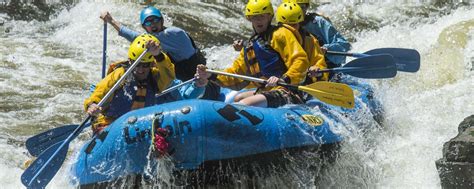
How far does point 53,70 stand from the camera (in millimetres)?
11148

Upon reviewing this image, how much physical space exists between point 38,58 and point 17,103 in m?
1.86

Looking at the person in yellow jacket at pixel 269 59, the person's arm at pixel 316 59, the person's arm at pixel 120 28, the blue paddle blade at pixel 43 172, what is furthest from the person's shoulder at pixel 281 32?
the blue paddle blade at pixel 43 172

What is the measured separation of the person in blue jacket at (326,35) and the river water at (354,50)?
0.68 meters

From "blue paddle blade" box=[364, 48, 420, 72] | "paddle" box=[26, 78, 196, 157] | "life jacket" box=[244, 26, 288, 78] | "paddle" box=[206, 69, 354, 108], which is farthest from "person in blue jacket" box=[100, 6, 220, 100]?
"blue paddle blade" box=[364, 48, 420, 72]

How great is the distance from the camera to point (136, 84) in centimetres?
619

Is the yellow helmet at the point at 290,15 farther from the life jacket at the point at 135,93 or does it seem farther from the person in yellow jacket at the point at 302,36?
the life jacket at the point at 135,93

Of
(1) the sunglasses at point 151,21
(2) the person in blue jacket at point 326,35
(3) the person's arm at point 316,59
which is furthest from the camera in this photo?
(2) the person in blue jacket at point 326,35

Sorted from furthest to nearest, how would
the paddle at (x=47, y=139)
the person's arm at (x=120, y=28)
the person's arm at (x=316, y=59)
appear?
the person's arm at (x=120, y=28) → the person's arm at (x=316, y=59) → the paddle at (x=47, y=139)

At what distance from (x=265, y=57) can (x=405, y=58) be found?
5.28 feet

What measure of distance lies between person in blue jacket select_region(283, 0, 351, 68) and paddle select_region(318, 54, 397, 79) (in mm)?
895

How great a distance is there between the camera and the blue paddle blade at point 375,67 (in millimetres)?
7051

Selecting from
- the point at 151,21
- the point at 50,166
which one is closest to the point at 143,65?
the point at 151,21

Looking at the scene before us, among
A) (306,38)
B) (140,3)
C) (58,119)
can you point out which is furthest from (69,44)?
(306,38)

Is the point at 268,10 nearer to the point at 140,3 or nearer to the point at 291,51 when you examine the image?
the point at 291,51
